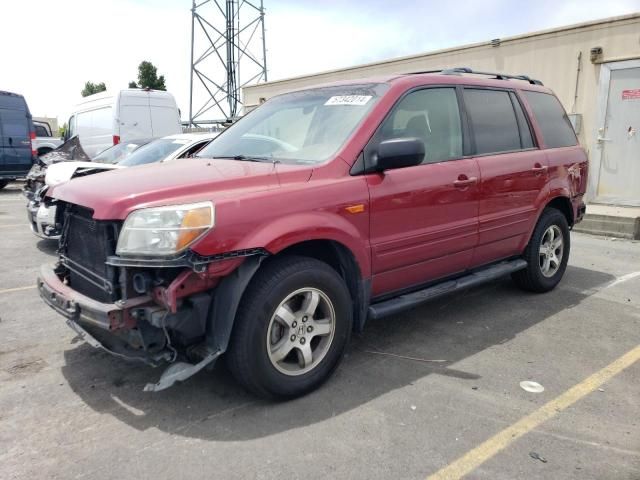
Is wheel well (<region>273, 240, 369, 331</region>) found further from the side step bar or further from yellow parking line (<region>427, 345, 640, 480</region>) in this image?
yellow parking line (<region>427, 345, 640, 480</region>)

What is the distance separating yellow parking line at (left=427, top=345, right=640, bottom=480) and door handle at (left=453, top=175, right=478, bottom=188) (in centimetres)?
159

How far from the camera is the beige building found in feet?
31.7

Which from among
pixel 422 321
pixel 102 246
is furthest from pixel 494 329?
pixel 102 246

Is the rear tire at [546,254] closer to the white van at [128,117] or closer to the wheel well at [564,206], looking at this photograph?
the wheel well at [564,206]

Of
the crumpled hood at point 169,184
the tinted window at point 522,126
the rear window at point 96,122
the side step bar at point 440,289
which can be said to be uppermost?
the rear window at point 96,122

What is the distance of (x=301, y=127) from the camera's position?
3809 mm

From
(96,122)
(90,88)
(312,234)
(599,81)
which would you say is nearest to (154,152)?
(312,234)

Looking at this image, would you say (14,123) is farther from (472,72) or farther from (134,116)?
(472,72)

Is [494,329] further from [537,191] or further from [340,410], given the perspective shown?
[340,410]

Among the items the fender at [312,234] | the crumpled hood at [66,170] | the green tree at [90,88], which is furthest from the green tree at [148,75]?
the fender at [312,234]

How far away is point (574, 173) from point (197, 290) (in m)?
4.15

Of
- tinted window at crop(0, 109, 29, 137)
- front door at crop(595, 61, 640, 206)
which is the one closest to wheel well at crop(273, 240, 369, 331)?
front door at crop(595, 61, 640, 206)

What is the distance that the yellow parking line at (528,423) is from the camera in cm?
254

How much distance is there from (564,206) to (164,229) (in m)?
4.24
